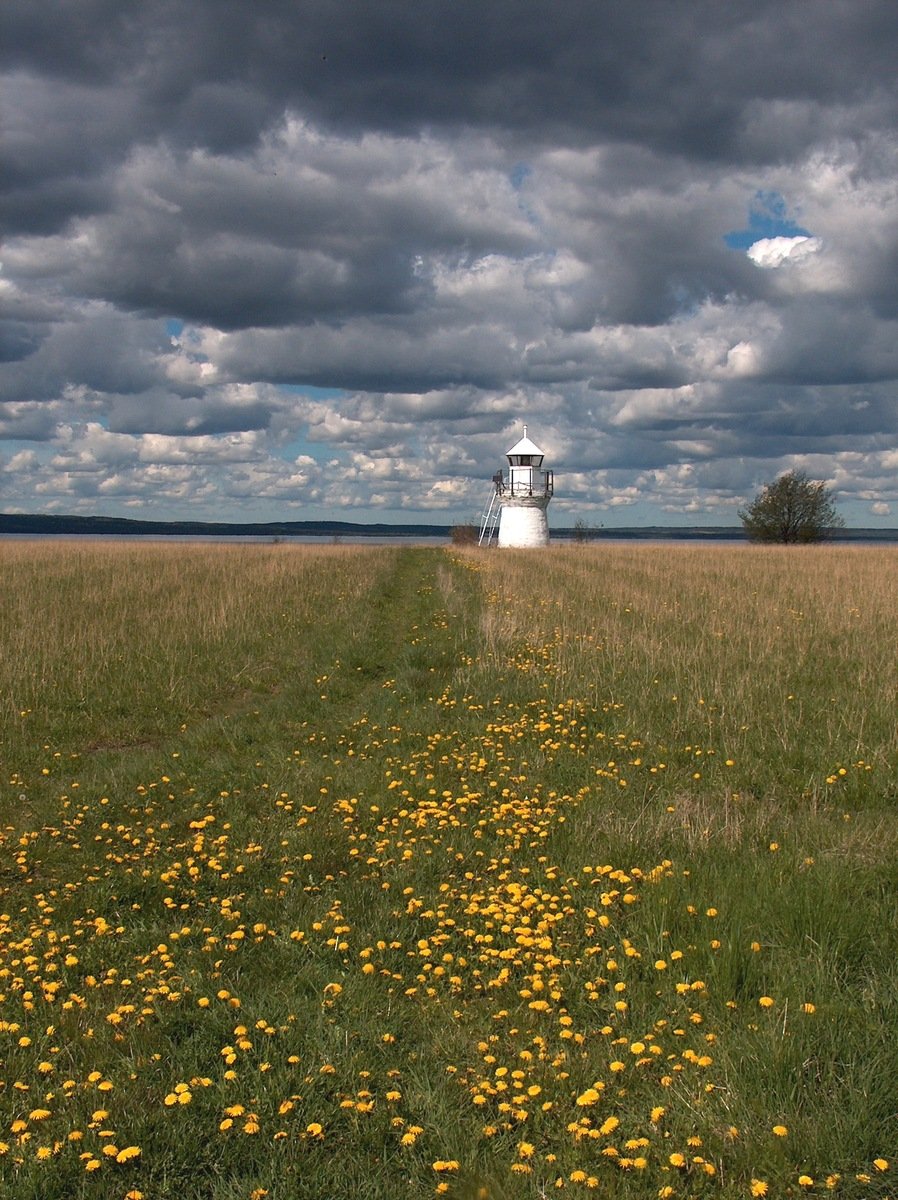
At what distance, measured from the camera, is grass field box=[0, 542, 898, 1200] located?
4.02 metres

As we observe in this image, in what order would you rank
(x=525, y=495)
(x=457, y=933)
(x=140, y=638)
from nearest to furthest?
1. (x=457, y=933)
2. (x=140, y=638)
3. (x=525, y=495)

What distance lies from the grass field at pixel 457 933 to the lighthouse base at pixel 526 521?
54545 millimetres

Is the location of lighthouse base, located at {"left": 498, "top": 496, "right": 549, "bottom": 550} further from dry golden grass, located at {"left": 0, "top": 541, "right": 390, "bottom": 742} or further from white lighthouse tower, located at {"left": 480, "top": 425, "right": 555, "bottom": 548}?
dry golden grass, located at {"left": 0, "top": 541, "right": 390, "bottom": 742}

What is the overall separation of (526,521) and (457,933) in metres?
63.8

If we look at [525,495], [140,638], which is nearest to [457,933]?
[140,638]

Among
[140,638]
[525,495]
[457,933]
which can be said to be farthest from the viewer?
[525,495]

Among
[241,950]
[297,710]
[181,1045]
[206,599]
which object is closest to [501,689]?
[297,710]

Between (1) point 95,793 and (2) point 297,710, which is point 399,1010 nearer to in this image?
(1) point 95,793

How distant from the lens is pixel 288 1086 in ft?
14.6

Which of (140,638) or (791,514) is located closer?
(140,638)

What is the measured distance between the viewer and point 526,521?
69.1 meters

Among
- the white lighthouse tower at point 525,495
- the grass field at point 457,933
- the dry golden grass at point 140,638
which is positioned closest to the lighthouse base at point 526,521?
the white lighthouse tower at point 525,495

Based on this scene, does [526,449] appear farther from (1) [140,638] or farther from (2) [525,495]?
(1) [140,638]

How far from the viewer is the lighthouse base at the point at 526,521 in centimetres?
6869
